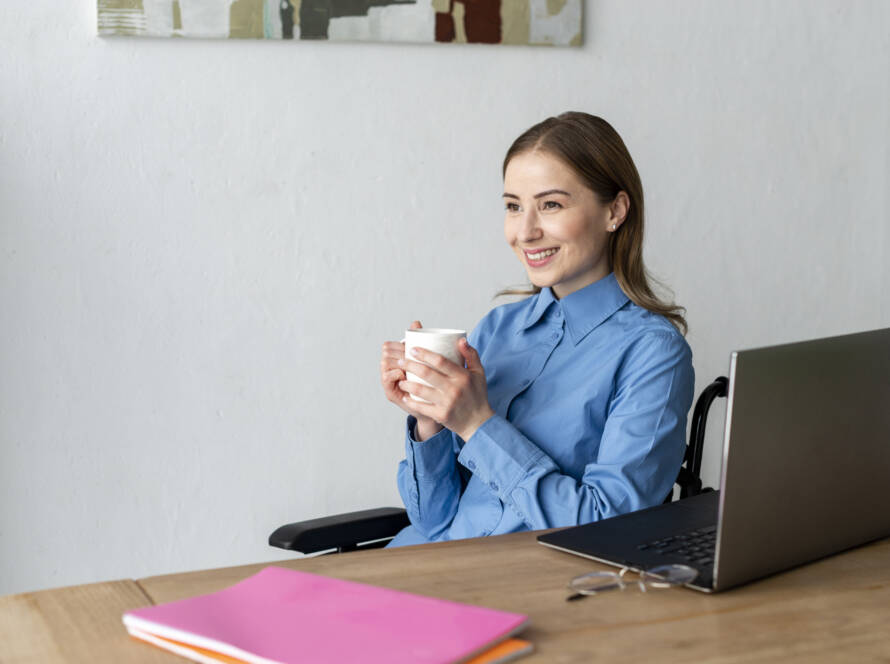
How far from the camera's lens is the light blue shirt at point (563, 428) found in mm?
1427

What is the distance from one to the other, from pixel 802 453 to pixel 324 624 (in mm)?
475

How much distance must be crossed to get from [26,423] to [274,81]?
0.93m

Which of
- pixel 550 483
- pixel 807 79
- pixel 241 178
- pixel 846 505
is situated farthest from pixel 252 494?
pixel 807 79

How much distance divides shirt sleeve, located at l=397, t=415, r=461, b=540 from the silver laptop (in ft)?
1.78

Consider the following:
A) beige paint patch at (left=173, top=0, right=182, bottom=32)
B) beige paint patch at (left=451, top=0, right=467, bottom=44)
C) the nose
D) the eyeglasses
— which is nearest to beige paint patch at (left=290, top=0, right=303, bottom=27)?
beige paint patch at (left=173, top=0, right=182, bottom=32)

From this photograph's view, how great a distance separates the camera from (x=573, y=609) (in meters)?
0.89

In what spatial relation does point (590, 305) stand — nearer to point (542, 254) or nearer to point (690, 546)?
point (542, 254)

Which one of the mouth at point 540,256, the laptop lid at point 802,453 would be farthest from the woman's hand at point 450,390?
the laptop lid at point 802,453

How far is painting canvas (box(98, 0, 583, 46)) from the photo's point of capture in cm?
209

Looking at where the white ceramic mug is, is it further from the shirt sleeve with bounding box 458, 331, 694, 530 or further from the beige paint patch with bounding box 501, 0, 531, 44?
the beige paint patch with bounding box 501, 0, 531, 44

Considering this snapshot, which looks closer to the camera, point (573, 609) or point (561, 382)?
point (573, 609)

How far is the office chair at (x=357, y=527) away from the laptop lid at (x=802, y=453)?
49cm

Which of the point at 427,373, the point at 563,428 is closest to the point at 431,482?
the point at 563,428

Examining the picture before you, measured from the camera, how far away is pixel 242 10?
2.15m
